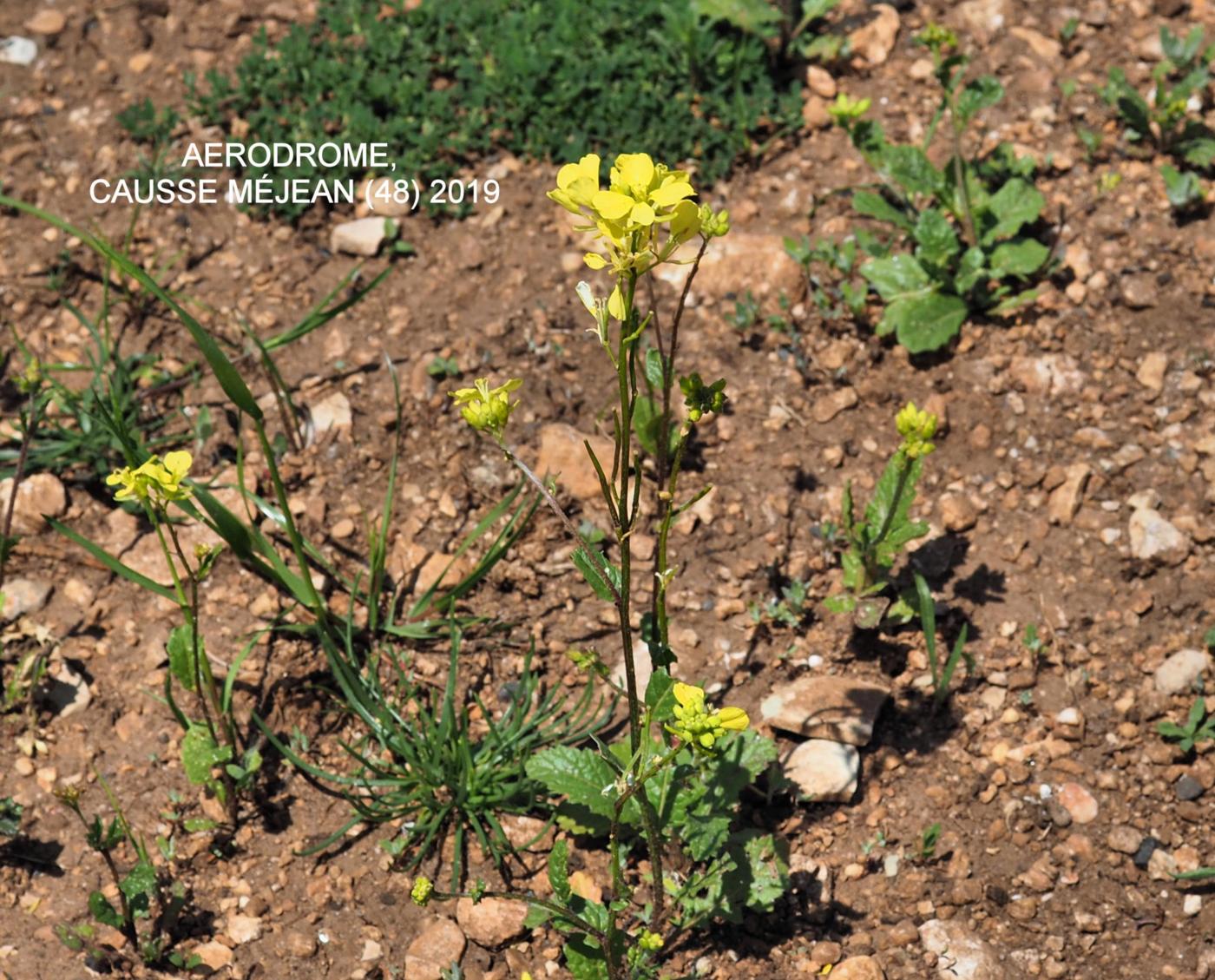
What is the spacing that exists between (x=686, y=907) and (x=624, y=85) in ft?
9.72

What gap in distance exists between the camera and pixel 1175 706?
3285 millimetres

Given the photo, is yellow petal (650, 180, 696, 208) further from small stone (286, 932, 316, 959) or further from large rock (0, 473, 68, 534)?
large rock (0, 473, 68, 534)

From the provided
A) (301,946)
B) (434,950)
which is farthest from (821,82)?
(301,946)

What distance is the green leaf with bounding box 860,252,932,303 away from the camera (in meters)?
4.00

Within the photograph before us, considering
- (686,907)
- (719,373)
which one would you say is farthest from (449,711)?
(719,373)

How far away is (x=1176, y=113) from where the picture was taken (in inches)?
165

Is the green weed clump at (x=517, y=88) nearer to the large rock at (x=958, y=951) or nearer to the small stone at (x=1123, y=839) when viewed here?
the small stone at (x=1123, y=839)

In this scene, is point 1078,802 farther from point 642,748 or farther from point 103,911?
point 103,911

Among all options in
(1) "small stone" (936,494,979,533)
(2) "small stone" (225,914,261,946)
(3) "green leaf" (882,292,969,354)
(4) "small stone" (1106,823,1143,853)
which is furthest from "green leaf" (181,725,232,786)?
(3) "green leaf" (882,292,969,354)

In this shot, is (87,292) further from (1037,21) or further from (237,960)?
(1037,21)

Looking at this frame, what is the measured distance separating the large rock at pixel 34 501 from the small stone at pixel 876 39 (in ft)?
10.7

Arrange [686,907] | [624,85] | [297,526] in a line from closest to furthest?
[686,907]
[297,526]
[624,85]

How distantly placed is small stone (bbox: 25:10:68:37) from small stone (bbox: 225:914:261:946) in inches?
150

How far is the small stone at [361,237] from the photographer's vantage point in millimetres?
4359
